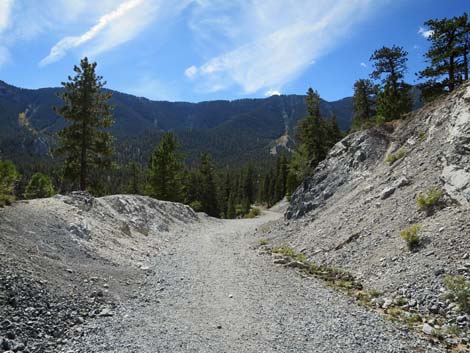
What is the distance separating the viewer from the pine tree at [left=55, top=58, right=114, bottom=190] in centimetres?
2391

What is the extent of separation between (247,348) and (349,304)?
13.3 feet

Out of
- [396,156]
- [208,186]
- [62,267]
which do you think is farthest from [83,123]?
[208,186]

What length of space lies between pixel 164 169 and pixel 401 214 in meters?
33.3

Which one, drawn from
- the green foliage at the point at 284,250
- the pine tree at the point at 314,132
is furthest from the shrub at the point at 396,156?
the pine tree at the point at 314,132

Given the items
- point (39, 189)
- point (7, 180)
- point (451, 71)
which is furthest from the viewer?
point (39, 189)

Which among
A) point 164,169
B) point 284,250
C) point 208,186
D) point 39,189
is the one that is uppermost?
point 164,169

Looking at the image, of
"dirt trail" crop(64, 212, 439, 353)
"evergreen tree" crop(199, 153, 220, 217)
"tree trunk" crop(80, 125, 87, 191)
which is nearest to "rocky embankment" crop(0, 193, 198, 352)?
"dirt trail" crop(64, 212, 439, 353)

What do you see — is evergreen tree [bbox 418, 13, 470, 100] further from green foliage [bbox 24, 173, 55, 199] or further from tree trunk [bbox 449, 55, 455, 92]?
green foliage [bbox 24, 173, 55, 199]

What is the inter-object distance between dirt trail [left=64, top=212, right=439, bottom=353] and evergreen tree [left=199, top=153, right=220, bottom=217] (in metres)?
45.5

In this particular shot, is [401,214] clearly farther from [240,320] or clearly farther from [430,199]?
[240,320]

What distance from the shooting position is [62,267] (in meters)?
9.55

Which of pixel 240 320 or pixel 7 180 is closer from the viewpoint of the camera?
pixel 240 320

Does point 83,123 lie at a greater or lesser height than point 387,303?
greater

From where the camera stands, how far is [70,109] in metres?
24.0
